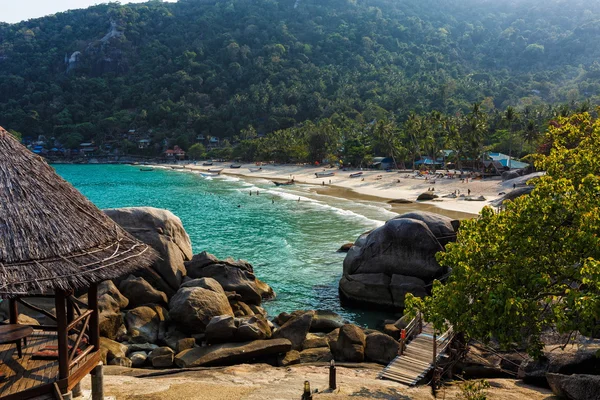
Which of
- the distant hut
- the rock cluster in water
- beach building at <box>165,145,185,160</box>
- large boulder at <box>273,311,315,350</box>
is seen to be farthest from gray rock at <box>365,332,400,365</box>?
beach building at <box>165,145,185,160</box>

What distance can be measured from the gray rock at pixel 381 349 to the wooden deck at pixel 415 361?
1.07m

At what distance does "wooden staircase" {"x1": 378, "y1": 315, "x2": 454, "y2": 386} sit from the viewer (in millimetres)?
14383

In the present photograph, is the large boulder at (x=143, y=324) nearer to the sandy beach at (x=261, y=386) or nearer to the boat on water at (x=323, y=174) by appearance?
the sandy beach at (x=261, y=386)

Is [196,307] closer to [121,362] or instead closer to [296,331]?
[121,362]

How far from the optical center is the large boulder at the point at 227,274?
2322cm

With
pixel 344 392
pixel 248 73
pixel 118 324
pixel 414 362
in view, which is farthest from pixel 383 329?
pixel 248 73

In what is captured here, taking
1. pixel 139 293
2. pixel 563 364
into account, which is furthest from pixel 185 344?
pixel 563 364

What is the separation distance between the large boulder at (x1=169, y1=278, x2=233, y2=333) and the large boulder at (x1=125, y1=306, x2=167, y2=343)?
0.74 meters

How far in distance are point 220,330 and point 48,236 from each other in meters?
8.82

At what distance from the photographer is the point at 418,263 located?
76.3ft

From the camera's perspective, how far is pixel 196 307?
61.3 ft

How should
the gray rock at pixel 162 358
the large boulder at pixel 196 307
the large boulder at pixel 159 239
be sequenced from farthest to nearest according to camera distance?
the large boulder at pixel 159 239 → the large boulder at pixel 196 307 → the gray rock at pixel 162 358

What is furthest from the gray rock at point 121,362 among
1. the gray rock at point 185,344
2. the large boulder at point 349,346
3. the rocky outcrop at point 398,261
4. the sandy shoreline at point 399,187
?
the sandy shoreline at point 399,187

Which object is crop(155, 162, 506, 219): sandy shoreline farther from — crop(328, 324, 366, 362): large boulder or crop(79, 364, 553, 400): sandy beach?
crop(79, 364, 553, 400): sandy beach
